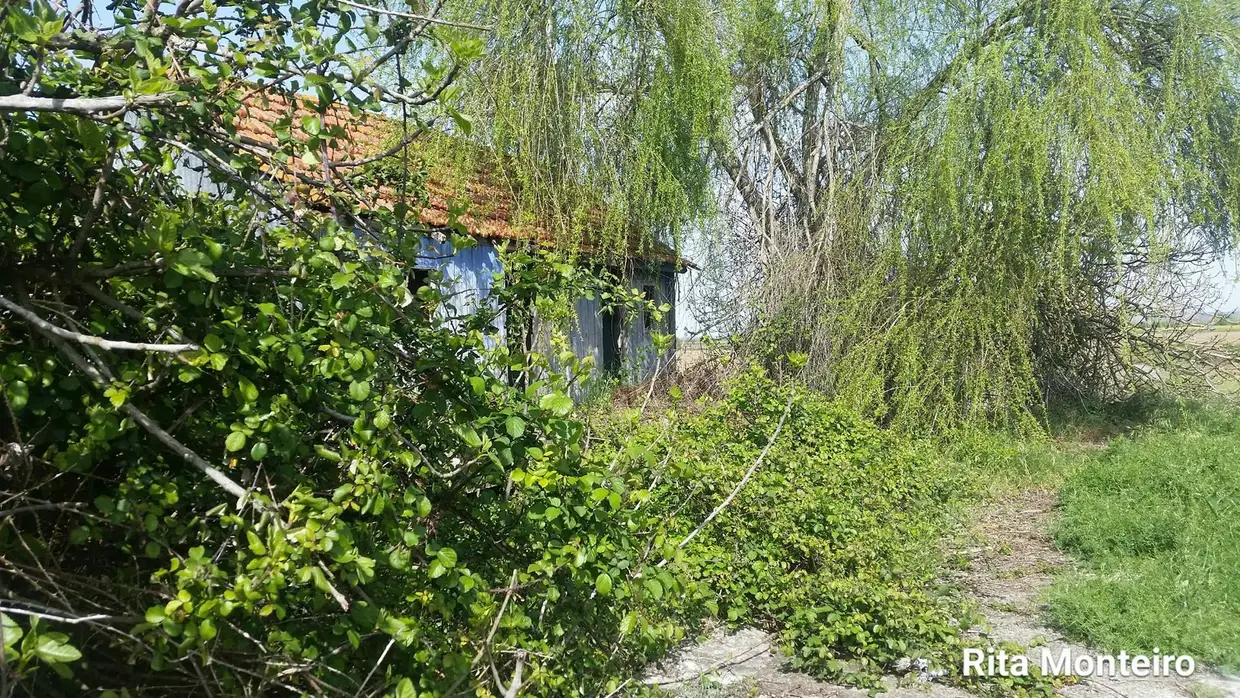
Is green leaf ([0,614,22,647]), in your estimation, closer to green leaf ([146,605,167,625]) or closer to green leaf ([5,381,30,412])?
green leaf ([146,605,167,625])

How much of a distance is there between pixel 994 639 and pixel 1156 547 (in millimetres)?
1779

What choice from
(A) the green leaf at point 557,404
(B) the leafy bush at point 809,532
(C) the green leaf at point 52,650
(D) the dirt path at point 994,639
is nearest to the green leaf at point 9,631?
(C) the green leaf at point 52,650

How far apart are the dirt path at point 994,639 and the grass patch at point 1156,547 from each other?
0.55 feet

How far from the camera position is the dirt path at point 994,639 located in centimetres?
366

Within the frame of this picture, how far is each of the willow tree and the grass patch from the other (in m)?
1.45

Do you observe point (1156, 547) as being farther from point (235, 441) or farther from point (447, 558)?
point (235, 441)

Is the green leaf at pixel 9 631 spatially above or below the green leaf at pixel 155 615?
above

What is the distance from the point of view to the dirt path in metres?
3.66

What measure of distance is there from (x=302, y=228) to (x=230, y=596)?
95cm

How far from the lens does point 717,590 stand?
4414 mm

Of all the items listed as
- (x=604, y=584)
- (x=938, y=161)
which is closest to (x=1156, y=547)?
(x=938, y=161)

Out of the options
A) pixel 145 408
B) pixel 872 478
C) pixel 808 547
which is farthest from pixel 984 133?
pixel 145 408

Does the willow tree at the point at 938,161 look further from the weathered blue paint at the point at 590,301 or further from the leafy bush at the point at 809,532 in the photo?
the leafy bush at the point at 809,532

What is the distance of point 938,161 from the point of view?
26.1ft
